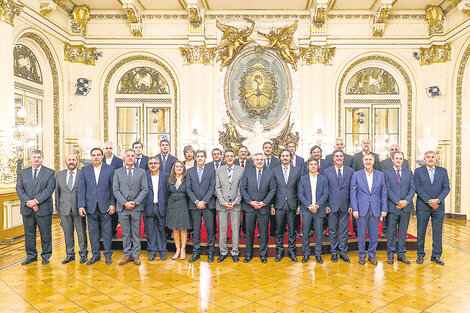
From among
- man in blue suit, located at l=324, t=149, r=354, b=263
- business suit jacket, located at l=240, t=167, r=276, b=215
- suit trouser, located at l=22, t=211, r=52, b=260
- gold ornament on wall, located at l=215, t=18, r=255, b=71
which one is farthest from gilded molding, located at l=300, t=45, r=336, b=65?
suit trouser, located at l=22, t=211, r=52, b=260

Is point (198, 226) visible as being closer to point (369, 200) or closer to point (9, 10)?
point (369, 200)

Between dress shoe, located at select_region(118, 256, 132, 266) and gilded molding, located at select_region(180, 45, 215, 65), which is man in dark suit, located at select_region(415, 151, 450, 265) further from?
gilded molding, located at select_region(180, 45, 215, 65)

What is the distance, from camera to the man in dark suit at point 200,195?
5.32 m

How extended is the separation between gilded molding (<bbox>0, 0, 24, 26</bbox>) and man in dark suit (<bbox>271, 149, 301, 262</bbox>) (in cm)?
596

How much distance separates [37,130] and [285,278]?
22.9ft

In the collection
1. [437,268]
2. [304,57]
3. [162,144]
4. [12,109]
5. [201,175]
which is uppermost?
[304,57]

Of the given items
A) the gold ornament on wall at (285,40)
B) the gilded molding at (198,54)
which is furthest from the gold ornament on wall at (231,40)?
the gold ornament on wall at (285,40)

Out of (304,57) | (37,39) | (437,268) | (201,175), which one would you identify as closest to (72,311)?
(201,175)

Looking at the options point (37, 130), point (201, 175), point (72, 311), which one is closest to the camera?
point (72, 311)

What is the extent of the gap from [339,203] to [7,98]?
6443 millimetres

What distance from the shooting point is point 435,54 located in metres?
9.78

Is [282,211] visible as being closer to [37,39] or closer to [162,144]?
[162,144]

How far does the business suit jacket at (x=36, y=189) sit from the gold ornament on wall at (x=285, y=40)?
7.11 meters

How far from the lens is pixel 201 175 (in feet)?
17.7
